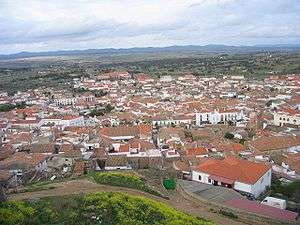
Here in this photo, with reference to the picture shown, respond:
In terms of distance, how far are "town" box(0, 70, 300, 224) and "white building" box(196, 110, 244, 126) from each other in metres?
0.15

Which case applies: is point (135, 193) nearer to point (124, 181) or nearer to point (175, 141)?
point (124, 181)

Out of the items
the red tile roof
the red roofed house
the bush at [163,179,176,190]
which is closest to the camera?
the bush at [163,179,176,190]

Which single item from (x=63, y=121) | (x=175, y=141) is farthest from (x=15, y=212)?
(x=63, y=121)

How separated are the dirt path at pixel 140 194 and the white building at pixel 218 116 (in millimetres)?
39350

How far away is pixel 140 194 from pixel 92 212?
5.07 meters

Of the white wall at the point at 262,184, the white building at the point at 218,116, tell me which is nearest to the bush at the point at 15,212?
the white wall at the point at 262,184

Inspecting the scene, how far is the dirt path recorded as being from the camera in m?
21.9

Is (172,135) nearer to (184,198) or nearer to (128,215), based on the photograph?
(184,198)

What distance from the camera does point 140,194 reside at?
23578 millimetres

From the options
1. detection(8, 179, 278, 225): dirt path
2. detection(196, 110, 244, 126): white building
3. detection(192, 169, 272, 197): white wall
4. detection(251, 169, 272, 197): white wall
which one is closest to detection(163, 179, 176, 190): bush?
detection(8, 179, 278, 225): dirt path

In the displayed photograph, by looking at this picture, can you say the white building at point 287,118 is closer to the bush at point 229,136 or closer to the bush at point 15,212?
the bush at point 229,136

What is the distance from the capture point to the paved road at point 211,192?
25.6 meters

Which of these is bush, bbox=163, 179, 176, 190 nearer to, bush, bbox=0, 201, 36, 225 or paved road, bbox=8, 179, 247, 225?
paved road, bbox=8, 179, 247, 225

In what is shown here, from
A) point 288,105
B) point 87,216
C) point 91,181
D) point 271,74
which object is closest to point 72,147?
point 91,181
